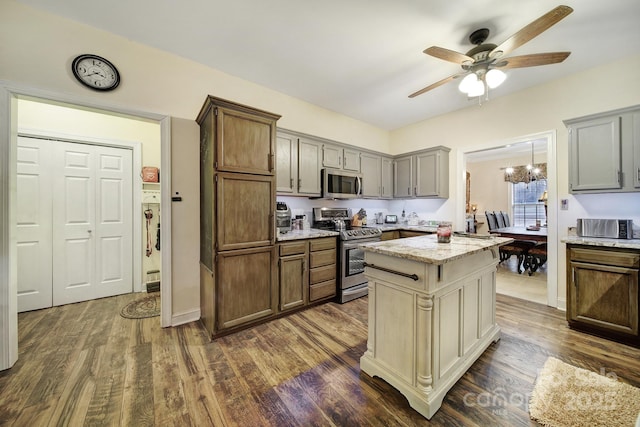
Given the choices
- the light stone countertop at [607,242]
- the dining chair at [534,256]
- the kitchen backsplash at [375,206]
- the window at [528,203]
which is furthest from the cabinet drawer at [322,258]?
the window at [528,203]

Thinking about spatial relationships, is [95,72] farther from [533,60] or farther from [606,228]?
[606,228]

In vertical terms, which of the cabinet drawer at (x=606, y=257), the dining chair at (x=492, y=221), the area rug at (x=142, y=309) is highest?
the dining chair at (x=492, y=221)

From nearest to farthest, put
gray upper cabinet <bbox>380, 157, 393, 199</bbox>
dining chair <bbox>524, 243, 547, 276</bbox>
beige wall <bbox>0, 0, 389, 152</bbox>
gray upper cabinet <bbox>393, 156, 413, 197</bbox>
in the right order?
beige wall <bbox>0, 0, 389, 152</bbox>
dining chair <bbox>524, 243, 547, 276</bbox>
gray upper cabinet <bbox>393, 156, 413, 197</bbox>
gray upper cabinet <bbox>380, 157, 393, 199</bbox>

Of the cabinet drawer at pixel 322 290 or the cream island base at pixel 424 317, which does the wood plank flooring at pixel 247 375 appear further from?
the cabinet drawer at pixel 322 290

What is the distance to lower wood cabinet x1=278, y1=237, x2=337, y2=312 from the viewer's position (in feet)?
9.07

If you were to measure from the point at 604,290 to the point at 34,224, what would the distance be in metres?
6.28

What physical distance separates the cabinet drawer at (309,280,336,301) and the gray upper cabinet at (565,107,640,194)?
10.1ft

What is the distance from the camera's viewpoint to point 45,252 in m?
2.91

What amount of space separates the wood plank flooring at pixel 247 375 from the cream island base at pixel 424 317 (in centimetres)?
12

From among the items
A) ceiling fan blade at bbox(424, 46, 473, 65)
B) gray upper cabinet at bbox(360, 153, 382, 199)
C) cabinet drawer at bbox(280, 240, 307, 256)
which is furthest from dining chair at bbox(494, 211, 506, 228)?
cabinet drawer at bbox(280, 240, 307, 256)

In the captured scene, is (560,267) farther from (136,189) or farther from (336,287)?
(136,189)

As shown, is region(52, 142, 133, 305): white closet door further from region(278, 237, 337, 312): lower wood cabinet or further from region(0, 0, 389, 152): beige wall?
region(278, 237, 337, 312): lower wood cabinet

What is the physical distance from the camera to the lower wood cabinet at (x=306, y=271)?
2766mm

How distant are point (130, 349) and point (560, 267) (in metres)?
4.87
